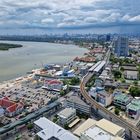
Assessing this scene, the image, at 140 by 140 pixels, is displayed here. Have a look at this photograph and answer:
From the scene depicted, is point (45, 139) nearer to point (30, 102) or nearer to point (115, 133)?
point (115, 133)

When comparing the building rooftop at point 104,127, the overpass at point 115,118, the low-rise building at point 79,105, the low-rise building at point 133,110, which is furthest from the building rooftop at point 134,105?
the building rooftop at point 104,127

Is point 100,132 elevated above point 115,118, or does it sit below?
above

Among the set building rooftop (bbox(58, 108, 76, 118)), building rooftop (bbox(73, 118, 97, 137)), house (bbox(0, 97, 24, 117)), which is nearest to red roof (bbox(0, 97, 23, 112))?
house (bbox(0, 97, 24, 117))

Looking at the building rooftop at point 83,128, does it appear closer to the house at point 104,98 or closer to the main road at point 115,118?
the main road at point 115,118

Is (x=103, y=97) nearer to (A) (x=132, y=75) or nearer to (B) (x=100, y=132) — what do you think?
(B) (x=100, y=132)

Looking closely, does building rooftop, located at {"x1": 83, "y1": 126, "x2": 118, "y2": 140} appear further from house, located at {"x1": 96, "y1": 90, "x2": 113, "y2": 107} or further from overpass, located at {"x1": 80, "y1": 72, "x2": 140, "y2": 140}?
Result: house, located at {"x1": 96, "y1": 90, "x2": 113, "y2": 107}

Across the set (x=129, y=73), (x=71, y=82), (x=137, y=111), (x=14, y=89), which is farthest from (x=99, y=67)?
(x=137, y=111)

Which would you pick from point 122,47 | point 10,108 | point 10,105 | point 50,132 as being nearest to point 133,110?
point 50,132
